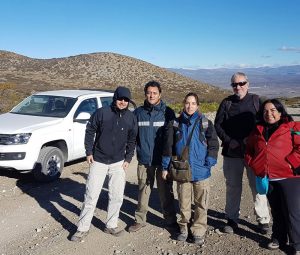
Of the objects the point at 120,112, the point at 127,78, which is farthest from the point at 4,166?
the point at 127,78

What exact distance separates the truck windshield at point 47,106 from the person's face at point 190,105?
4.12 meters

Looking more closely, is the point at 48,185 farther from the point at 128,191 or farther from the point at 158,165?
the point at 158,165

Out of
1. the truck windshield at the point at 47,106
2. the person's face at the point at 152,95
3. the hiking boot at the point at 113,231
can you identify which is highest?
the person's face at the point at 152,95

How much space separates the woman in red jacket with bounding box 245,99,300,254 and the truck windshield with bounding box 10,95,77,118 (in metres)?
4.72

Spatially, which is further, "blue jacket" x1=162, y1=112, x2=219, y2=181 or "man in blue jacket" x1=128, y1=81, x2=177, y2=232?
"man in blue jacket" x1=128, y1=81, x2=177, y2=232

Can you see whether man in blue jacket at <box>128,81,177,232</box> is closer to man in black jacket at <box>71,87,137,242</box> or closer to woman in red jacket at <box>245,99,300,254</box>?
man in black jacket at <box>71,87,137,242</box>

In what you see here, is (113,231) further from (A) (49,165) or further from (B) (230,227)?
(A) (49,165)

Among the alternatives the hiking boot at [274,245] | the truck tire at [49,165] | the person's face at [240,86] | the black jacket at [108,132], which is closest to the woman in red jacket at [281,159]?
the hiking boot at [274,245]

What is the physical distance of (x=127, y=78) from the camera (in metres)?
75.7

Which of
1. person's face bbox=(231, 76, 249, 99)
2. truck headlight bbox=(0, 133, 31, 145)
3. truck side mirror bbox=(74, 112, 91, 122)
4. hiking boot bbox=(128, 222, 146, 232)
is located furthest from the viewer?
truck side mirror bbox=(74, 112, 91, 122)

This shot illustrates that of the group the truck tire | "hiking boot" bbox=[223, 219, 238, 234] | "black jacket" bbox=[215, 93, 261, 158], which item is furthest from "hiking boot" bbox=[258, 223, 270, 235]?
the truck tire

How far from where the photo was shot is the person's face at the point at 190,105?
4.54m

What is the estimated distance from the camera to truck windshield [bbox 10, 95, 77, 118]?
325 inches

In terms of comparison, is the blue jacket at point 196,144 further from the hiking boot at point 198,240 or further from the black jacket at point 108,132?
the hiking boot at point 198,240
